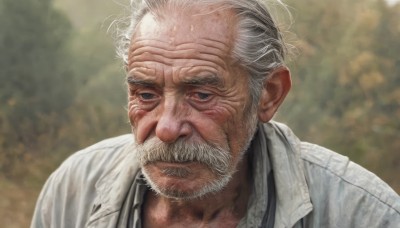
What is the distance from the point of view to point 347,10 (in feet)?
19.8

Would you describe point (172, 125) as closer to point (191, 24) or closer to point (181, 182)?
point (181, 182)

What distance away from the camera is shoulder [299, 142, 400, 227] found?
3340mm

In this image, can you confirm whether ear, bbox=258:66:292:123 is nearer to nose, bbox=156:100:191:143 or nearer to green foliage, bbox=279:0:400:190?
nose, bbox=156:100:191:143

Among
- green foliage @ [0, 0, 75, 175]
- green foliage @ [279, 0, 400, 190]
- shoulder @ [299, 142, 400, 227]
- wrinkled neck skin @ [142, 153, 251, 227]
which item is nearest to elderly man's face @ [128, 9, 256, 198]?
wrinkled neck skin @ [142, 153, 251, 227]

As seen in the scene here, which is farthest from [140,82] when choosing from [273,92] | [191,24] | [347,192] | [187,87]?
[347,192]

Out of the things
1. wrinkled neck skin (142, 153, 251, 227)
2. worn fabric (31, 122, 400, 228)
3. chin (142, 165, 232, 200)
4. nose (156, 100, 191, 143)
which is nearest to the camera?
Result: nose (156, 100, 191, 143)

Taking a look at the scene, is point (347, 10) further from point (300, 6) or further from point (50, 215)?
point (50, 215)

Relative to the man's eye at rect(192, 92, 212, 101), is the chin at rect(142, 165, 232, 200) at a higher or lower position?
Answer: lower

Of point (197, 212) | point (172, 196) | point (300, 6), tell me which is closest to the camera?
point (172, 196)

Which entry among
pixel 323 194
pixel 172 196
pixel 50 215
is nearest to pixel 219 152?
pixel 172 196

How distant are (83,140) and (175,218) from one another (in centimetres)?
273

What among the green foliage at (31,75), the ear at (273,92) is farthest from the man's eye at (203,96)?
the green foliage at (31,75)

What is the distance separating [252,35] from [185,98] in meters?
0.38

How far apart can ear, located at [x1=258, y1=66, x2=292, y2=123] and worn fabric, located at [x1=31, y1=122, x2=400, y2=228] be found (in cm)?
8
